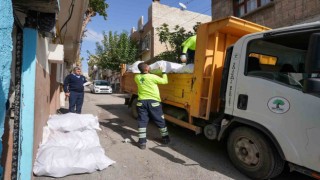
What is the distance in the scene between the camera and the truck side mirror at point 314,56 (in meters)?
2.60

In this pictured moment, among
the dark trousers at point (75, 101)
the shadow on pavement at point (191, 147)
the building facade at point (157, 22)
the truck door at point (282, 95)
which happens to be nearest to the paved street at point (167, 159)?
the shadow on pavement at point (191, 147)

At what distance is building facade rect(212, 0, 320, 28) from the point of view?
8235mm

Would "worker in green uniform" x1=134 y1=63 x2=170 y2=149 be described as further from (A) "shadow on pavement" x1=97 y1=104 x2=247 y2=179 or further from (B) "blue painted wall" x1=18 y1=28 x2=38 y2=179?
(B) "blue painted wall" x1=18 y1=28 x2=38 y2=179

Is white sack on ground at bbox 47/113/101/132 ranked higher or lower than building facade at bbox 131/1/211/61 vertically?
lower

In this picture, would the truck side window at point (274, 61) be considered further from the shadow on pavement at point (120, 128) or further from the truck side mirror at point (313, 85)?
the shadow on pavement at point (120, 128)

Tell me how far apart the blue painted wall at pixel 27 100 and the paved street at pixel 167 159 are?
52cm

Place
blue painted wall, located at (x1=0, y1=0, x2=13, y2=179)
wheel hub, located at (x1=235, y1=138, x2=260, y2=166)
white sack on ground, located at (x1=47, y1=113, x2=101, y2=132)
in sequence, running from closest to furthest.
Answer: blue painted wall, located at (x1=0, y1=0, x2=13, y2=179) < wheel hub, located at (x1=235, y1=138, x2=260, y2=166) < white sack on ground, located at (x1=47, y1=113, x2=101, y2=132)

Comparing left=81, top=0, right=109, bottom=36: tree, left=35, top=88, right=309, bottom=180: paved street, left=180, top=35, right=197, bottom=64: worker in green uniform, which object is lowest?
left=35, top=88, right=309, bottom=180: paved street

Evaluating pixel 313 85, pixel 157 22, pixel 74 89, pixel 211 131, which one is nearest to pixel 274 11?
pixel 211 131

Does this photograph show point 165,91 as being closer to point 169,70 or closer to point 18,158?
point 169,70

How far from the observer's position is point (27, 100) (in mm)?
3086

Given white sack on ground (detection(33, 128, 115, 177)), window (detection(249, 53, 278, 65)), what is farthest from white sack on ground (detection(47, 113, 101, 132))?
window (detection(249, 53, 278, 65))

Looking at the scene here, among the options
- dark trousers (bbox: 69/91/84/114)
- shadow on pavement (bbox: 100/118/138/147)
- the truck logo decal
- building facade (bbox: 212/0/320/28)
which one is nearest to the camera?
the truck logo decal

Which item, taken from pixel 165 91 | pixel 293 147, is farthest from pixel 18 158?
pixel 165 91
